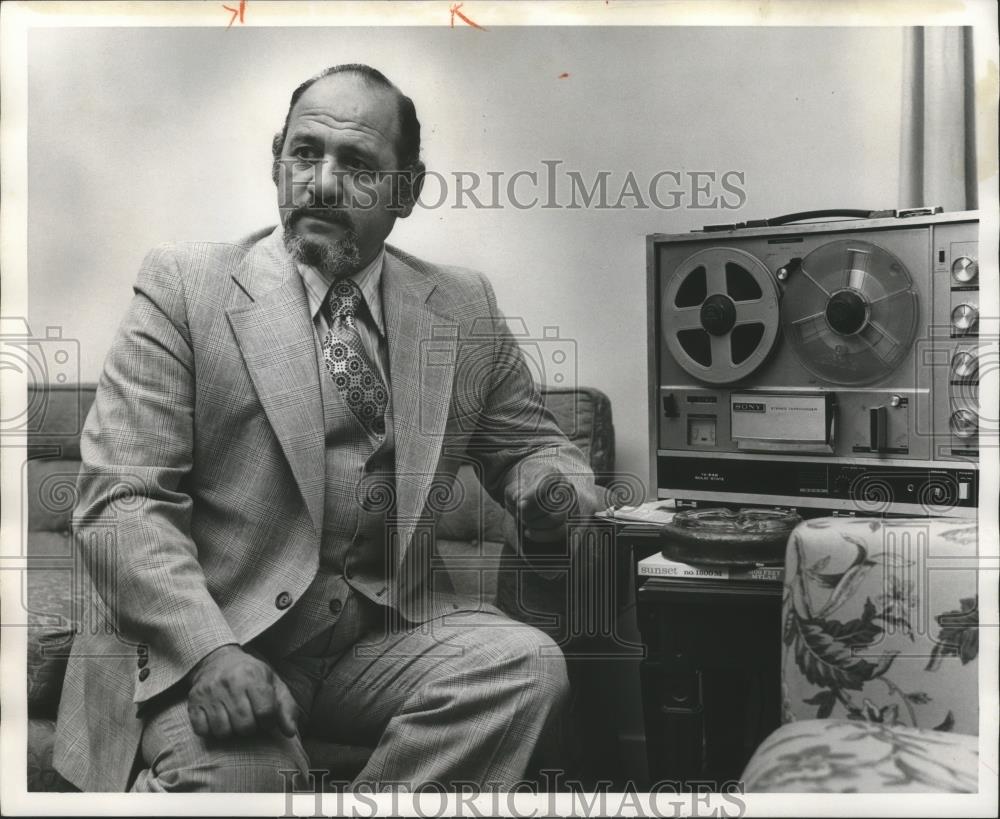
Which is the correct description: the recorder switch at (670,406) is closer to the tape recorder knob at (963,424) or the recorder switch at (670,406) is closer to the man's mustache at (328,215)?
the tape recorder knob at (963,424)

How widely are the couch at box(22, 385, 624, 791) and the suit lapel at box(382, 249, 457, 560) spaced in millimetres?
99

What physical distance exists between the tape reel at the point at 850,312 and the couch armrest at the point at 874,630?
13.6 inches

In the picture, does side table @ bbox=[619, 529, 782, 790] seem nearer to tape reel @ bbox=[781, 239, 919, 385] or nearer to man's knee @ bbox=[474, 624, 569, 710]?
man's knee @ bbox=[474, 624, 569, 710]

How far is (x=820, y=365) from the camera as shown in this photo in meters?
1.87

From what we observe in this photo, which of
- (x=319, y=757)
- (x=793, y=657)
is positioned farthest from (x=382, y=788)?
(x=793, y=657)

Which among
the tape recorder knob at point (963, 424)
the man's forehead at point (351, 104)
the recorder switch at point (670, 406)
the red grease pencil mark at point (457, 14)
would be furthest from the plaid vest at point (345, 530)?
the tape recorder knob at point (963, 424)

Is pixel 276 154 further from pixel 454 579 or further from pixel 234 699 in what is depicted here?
pixel 234 699

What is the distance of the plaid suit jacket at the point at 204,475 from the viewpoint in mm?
1713

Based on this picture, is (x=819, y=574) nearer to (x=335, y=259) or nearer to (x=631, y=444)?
(x=631, y=444)

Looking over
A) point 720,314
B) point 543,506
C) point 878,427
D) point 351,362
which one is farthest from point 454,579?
point 878,427

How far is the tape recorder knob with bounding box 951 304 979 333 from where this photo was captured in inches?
69.9

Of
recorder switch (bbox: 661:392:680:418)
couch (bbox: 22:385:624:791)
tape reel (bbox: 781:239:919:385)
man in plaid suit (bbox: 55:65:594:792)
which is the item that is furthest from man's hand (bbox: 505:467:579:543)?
tape reel (bbox: 781:239:919:385)

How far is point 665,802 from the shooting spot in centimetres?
181

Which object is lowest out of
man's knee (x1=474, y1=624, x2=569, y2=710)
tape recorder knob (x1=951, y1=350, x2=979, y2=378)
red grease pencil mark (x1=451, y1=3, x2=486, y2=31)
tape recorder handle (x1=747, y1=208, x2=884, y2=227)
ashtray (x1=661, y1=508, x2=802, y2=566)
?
man's knee (x1=474, y1=624, x2=569, y2=710)
